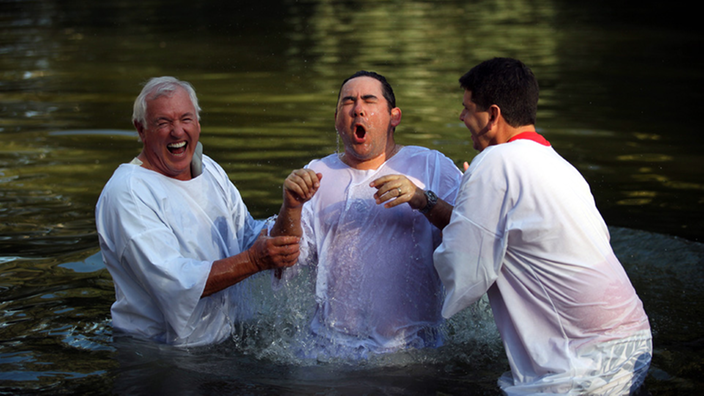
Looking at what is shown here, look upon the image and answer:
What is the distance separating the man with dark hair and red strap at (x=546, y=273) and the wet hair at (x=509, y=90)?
227 mm

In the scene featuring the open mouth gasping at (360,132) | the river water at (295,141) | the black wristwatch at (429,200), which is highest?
the open mouth gasping at (360,132)

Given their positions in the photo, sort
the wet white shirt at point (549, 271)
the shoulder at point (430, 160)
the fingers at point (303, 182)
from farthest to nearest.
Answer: the shoulder at point (430, 160) < the fingers at point (303, 182) < the wet white shirt at point (549, 271)

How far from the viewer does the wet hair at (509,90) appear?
4062mm

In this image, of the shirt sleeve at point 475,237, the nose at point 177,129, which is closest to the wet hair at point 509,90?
the shirt sleeve at point 475,237

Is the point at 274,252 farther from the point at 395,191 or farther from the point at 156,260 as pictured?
the point at 395,191

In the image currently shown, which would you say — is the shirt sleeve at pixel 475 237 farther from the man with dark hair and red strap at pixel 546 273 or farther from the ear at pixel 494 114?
the ear at pixel 494 114

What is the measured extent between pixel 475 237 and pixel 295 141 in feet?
26.7

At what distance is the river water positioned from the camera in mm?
5031

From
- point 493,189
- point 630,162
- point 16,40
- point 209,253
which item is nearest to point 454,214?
point 493,189

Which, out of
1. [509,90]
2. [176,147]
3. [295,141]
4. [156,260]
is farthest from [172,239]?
[295,141]

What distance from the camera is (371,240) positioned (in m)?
4.86

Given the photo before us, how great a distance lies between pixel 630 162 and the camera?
10391 mm

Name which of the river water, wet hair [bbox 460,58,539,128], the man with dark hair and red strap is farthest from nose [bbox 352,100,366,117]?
the river water

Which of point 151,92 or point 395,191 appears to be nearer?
point 395,191
